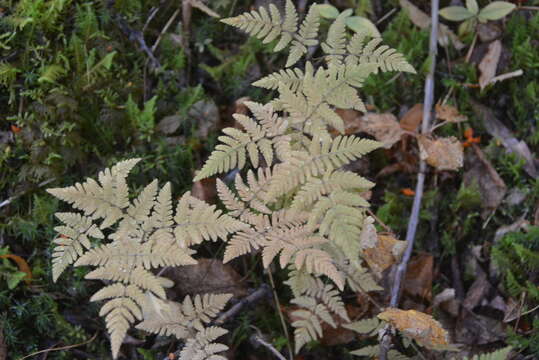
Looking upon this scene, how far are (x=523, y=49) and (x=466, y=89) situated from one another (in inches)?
19.2

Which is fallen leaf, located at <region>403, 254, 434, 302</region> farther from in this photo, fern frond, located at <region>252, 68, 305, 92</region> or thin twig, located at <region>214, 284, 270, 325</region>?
fern frond, located at <region>252, 68, 305, 92</region>

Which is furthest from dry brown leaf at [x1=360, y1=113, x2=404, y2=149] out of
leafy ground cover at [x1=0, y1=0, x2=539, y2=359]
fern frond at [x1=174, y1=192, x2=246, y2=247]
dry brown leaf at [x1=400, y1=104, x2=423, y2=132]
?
fern frond at [x1=174, y1=192, x2=246, y2=247]

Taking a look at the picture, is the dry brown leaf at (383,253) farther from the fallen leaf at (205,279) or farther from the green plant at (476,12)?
the green plant at (476,12)

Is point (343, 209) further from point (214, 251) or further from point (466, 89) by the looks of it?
point (466, 89)

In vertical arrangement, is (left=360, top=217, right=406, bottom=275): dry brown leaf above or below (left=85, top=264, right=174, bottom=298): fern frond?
below

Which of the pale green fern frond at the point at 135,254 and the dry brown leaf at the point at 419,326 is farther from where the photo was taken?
the dry brown leaf at the point at 419,326

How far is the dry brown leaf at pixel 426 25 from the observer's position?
412cm

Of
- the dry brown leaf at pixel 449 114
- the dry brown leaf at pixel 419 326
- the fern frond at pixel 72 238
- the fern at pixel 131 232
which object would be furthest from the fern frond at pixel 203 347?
the dry brown leaf at pixel 449 114

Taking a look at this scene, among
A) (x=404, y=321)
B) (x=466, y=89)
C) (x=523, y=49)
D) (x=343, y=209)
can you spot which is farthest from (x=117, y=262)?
(x=523, y=49)

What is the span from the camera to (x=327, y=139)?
2908 millimetres

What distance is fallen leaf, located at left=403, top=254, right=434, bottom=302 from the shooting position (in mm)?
3578

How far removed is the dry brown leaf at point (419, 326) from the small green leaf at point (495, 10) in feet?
7.90

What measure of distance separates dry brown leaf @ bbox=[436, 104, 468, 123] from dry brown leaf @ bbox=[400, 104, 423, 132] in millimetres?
Answer: 135

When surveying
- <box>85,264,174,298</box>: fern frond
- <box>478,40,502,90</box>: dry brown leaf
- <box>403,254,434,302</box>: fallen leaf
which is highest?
<box>478,40,502,90</box>: dry brown leaf
